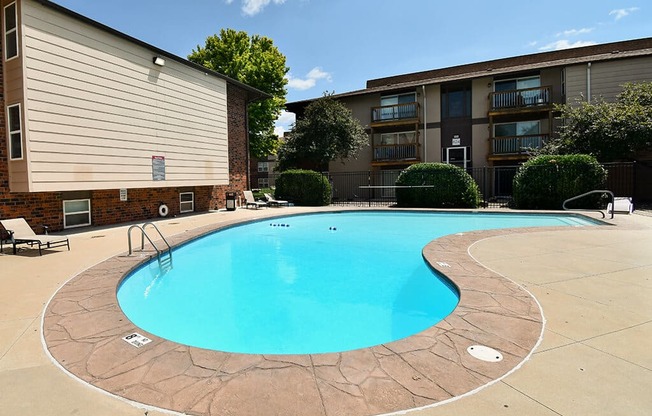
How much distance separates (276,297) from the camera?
5164 mm

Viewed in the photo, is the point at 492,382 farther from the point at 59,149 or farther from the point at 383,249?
the point at 59,149

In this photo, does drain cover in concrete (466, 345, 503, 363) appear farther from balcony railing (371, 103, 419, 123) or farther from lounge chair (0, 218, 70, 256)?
balcony railing (371, 103, 419, 123)

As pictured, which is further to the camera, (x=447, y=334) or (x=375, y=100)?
(x=375, y=100)

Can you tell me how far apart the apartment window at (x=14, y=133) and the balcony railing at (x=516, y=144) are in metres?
21.1

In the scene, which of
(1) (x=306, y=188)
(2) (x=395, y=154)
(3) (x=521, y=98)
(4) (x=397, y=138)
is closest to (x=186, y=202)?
(1) (x=306, y=188)

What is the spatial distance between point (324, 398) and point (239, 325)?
2390 mm

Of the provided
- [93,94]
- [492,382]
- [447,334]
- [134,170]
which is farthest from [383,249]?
[93,94]

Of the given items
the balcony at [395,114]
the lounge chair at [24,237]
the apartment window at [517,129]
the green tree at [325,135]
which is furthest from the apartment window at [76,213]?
the apartment window at [517,129]

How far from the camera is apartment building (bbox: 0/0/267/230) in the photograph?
26.0 ft

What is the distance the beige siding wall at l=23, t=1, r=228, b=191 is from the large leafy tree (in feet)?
30.6

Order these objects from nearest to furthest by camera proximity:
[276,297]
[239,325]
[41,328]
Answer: [41,328]
[239,325]
[276,297]

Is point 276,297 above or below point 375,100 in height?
below

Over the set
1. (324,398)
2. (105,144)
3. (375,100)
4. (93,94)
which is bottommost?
(324,398)

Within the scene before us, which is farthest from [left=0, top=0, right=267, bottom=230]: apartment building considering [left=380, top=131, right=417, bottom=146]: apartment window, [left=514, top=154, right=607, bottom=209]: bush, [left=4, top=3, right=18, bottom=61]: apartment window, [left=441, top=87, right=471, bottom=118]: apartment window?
[left=441, top=87, right=471, bottom=118]: apartment window
